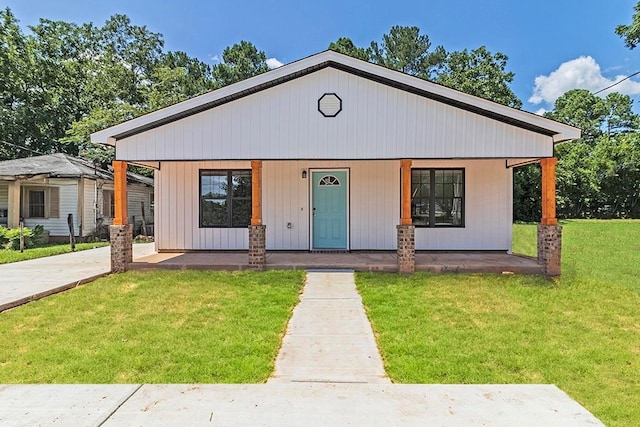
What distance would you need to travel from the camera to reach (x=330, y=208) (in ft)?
33.9

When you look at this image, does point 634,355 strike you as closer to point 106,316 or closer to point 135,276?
point 106,316

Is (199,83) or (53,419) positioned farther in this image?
(199,83)

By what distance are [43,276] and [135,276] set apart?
1.74 meters

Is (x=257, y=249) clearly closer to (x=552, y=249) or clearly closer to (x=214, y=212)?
(x=214, y=212)

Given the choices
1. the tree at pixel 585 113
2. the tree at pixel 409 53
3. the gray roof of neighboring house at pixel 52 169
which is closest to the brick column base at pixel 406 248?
the gray roof of neighboring house at pixel 52 169

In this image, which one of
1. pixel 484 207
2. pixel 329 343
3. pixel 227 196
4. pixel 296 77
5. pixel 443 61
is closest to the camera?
pixel 329 343

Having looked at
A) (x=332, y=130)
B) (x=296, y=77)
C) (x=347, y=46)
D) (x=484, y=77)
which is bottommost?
(x=332, y=130)

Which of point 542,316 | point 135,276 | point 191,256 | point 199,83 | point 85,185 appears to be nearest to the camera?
point 542,316

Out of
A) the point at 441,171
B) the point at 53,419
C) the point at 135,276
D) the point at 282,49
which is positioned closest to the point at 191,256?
the point at 135,276

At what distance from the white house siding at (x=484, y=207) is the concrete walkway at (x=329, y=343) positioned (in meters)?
4.57

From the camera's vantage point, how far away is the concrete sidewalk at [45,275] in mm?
6355

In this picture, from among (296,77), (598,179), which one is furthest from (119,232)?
(598,179)

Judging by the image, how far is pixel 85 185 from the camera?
15883 millimetres

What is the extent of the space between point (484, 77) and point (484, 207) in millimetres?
16291
